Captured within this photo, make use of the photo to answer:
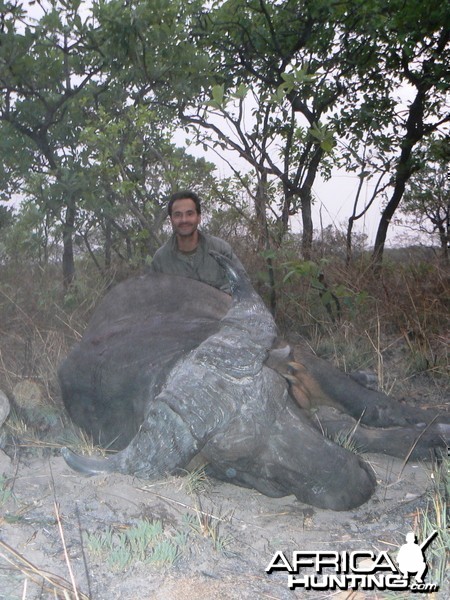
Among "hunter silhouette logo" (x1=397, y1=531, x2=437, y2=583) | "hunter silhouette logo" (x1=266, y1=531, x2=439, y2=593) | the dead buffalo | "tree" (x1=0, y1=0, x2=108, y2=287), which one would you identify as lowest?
"hunter silhouette logo" (x1=266, y1=531, x2=439, y2=593)

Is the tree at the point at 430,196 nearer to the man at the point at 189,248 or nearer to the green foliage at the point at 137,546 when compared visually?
the man at the point at 189,248

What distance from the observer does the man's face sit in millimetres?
4832

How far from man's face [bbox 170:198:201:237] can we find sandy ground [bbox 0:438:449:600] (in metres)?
2.00

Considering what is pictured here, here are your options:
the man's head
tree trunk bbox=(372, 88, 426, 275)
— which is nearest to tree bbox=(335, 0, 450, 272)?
tree trunk bbox=(372, 88, 426, 275)


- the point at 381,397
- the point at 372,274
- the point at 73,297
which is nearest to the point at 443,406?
the point at 381,397

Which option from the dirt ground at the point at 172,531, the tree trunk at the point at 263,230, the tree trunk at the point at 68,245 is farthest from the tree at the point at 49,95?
the dirt ground at the point at 172,531

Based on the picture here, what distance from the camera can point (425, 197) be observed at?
8.76 meters

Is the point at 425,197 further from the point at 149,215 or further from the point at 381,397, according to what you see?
the point at 381,397

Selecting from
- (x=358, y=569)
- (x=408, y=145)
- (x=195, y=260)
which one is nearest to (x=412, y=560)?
(x=358, y=569)

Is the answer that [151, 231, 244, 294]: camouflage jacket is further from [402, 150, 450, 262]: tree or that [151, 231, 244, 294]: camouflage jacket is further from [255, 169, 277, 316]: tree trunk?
[402, 150, 450, 262]: tree

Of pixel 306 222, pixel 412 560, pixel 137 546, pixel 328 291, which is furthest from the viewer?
pixel 306 222

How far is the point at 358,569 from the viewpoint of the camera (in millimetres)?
2420

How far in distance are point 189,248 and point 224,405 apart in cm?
248

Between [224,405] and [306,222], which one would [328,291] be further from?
[224,405]
